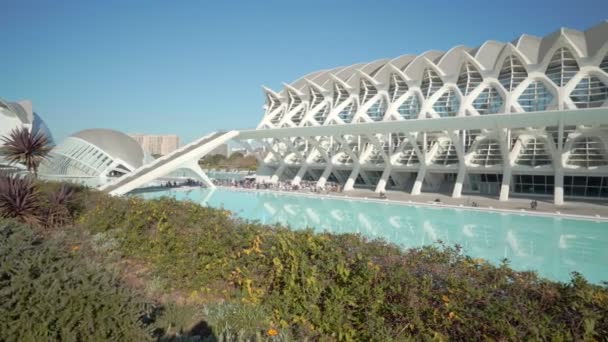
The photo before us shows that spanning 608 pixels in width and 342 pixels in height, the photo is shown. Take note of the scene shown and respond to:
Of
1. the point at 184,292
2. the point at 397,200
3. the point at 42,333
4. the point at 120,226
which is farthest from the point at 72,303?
the point at 397,200

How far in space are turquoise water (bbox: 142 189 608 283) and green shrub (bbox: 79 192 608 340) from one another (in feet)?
5.17

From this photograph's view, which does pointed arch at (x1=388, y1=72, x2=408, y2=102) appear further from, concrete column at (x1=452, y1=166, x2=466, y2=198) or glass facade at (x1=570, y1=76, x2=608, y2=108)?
glass facade at (x1=570, y1=76, x2=608, y2=108)

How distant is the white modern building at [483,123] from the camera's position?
74.8 feet

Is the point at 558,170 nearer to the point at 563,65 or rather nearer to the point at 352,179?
the point at 563,65

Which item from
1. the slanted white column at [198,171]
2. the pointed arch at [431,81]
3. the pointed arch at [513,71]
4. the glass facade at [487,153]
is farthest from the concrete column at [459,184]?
the slanted white column at [198,171]

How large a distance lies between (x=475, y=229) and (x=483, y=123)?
936cm

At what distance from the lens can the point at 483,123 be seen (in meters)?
21.6

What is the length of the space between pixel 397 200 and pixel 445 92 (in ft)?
44.4

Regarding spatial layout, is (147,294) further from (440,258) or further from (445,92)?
(445,92)

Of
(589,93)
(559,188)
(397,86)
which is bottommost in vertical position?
(559,188)

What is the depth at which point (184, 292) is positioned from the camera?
5531mm

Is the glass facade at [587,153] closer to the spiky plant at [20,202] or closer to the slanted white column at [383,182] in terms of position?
the slanted white column at [383,182]

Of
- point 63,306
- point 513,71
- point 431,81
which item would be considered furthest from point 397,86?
point 63,306

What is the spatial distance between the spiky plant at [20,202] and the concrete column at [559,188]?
23.7 m
